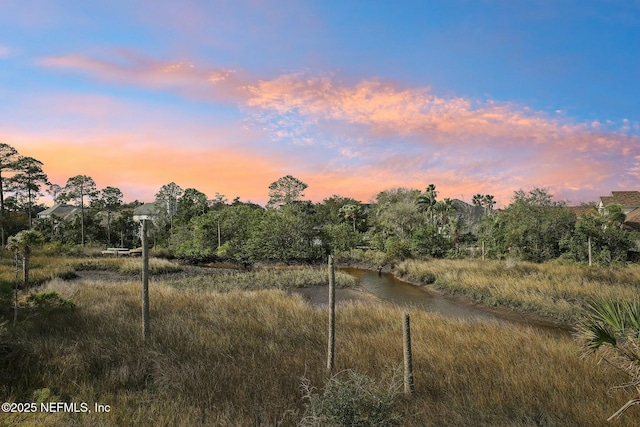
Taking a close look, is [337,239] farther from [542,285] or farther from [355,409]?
[355,409]

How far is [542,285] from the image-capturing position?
16.3 meters

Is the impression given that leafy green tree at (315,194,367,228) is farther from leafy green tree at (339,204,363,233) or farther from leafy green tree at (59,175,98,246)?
leafy green tree at (59,175,98,246)

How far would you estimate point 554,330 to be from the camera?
41.0ft

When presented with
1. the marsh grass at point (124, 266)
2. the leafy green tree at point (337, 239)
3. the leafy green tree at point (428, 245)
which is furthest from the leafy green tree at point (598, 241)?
the marsh grass at point (124, 266)

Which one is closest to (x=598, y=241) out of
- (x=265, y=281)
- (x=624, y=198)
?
(x=265, y=281)

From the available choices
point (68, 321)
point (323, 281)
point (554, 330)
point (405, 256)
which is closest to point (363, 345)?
point (68, 321)

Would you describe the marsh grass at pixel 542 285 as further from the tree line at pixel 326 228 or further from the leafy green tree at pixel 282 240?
the leafy green tree at pixel 282 240

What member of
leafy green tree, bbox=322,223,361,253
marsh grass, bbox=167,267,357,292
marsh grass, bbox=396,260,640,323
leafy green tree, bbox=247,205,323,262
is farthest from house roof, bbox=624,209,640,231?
leafy green tree, bbox=247,205,323,262

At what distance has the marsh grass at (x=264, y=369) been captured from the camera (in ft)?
14.0

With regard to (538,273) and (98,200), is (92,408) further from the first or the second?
(98,200)

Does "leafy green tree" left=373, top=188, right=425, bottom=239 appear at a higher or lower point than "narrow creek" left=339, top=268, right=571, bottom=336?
higher

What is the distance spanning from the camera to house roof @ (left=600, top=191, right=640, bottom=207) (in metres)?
39.4

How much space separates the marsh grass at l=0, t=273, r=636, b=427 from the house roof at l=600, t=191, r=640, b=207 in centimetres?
4278

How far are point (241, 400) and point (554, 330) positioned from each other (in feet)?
40.6
